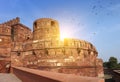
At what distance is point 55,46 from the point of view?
12602mm

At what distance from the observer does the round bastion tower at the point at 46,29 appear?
16562mm

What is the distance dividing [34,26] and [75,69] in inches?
291

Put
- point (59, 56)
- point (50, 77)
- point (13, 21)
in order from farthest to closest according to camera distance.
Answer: point (13, 21) < point (59, 56) < point (50, 77)

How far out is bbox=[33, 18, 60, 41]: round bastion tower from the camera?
652 inches

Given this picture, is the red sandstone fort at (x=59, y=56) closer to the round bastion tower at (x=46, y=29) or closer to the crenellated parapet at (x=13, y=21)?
the round bastion tower at (x=46, y=29)

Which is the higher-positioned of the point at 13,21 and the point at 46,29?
the point at 13,21

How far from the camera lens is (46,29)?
16.6 m

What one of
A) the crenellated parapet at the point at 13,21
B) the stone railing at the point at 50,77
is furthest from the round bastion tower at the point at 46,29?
the stone railing at the point at 50,77

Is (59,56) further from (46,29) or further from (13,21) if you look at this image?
(13,21)

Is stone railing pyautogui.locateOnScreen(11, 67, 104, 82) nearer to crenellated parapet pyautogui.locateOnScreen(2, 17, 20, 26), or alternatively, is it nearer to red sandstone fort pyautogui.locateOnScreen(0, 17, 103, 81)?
red sandstone fort pyautogui.locateOnScreen(0, 17, 103, 81)

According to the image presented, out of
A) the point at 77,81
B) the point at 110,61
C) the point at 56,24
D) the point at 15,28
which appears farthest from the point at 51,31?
the point at 110,61

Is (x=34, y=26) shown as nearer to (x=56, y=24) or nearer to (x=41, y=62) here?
(x=56, y=24)

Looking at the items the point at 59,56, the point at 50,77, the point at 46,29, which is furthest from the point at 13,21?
the point at 50,77

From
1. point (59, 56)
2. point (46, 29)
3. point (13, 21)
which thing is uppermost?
point (13, 21)
